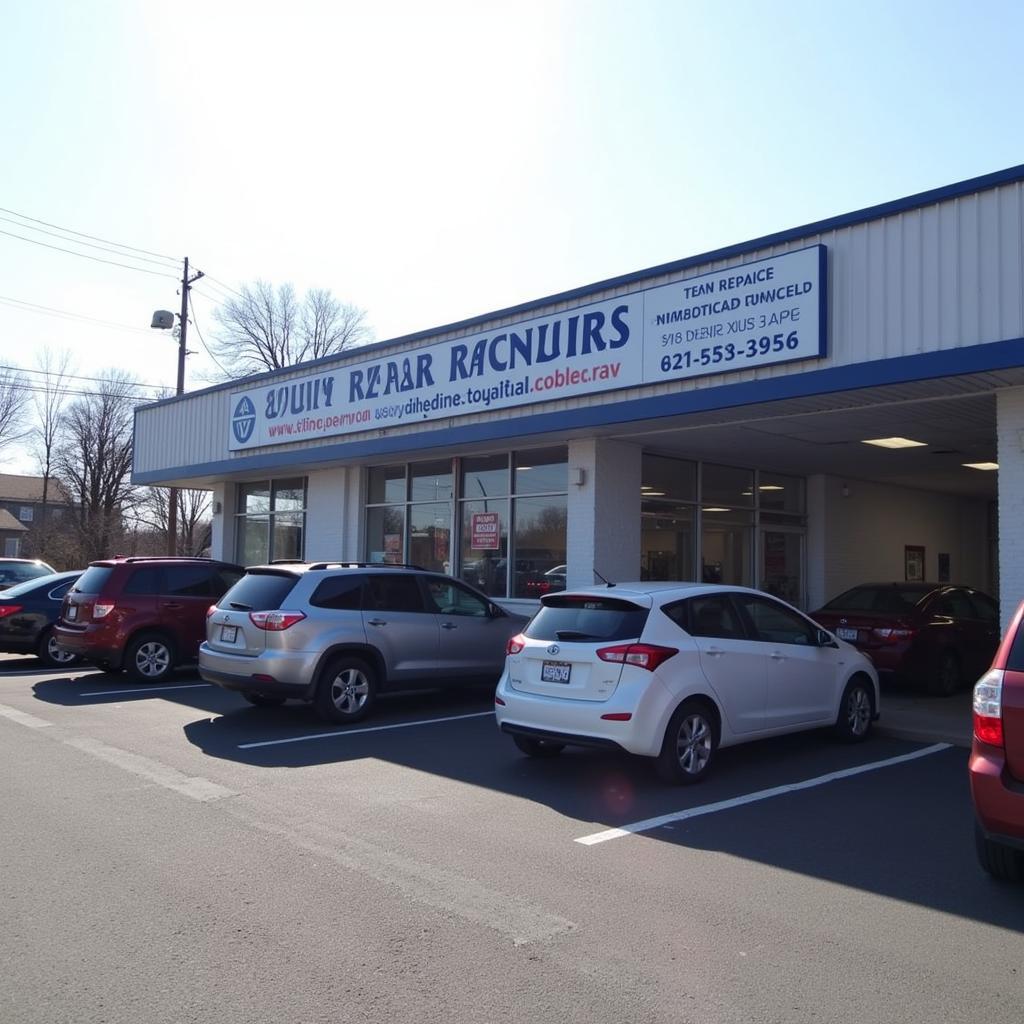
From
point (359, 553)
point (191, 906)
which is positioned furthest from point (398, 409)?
point (191, 906)

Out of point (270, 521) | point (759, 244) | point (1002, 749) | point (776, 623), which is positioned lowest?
point (1002, 749)

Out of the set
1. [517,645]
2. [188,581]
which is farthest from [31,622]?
[517,645]

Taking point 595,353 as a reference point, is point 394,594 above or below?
below

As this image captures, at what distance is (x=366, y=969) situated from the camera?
14.1 ft

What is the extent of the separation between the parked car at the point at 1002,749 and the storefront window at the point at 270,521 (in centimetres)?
1714

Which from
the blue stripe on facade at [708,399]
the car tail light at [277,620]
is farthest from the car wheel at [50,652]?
the car tail light at [277,620]

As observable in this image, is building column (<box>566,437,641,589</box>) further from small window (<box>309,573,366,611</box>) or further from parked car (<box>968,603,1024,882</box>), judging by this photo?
parked car (<box>968,603,1024,882</box>)

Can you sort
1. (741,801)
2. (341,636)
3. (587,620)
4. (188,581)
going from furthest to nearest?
(188,581)
(341,636)
(587,620)
(741,801)

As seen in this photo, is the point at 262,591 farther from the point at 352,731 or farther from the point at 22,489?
the point at 22,489

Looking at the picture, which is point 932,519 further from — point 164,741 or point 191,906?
point 191,906

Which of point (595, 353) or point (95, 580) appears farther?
point (95, 580)

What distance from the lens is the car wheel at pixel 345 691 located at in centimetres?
1016

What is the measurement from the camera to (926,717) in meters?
10.8

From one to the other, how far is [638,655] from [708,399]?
505 cm
